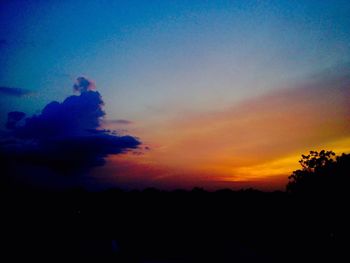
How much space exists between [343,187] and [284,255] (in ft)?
40.4

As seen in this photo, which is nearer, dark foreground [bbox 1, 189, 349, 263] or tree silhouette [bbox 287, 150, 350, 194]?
dark foreground [bbox 1, 189, 349, 263]

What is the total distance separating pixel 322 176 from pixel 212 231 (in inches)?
587

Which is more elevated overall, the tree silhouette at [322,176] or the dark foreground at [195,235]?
the tree silhouette at [322,176]

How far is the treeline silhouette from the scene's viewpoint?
18219mm

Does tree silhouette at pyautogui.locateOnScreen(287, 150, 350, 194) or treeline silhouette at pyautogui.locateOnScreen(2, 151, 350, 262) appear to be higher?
tree silhouette at pyautogui.locateOnScreen(287, 150, 350, 194)

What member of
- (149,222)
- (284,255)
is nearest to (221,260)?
(284,255)

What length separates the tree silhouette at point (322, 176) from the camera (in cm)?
2767

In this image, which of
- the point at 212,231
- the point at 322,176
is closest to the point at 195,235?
the point at 212,231

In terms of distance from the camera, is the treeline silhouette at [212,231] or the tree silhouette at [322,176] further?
the tree silhouette at [322,176]

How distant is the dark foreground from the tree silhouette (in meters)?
1.25

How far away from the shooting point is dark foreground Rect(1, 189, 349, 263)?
17969 mm

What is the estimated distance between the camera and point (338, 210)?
24.7m

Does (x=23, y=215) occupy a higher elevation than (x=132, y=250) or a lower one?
higher

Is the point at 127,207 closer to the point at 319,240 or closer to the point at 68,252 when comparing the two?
the point at 68,252
